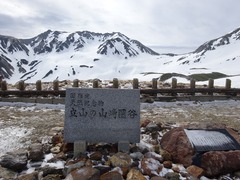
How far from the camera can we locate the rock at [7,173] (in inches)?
251

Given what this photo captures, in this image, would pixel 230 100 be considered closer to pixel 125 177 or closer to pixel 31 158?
pixel 125 177

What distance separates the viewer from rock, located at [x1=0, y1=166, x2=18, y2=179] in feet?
20.9

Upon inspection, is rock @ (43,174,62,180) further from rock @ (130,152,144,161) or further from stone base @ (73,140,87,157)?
rock @ (130,152,144,161)

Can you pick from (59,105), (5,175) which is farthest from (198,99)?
(5,175)

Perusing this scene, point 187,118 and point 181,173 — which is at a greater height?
point 187,118

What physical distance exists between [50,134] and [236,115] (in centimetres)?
765

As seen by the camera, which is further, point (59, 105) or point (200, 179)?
point (59, 105)

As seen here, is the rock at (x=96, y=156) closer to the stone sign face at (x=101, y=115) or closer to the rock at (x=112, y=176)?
the stone sign face at (x=101, y=115)

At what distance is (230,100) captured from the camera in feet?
49.1

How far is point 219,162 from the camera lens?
6.71m

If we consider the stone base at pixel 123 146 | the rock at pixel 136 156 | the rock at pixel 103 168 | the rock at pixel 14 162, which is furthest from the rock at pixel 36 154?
the rock at pixel 136 156

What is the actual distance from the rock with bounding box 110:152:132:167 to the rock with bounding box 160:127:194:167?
3.81 ft

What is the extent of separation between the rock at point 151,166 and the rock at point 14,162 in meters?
2.72

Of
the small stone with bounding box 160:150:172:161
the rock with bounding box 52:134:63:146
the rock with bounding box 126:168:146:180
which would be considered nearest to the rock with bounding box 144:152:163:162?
the small stone with bounding box 160:150:172:161
